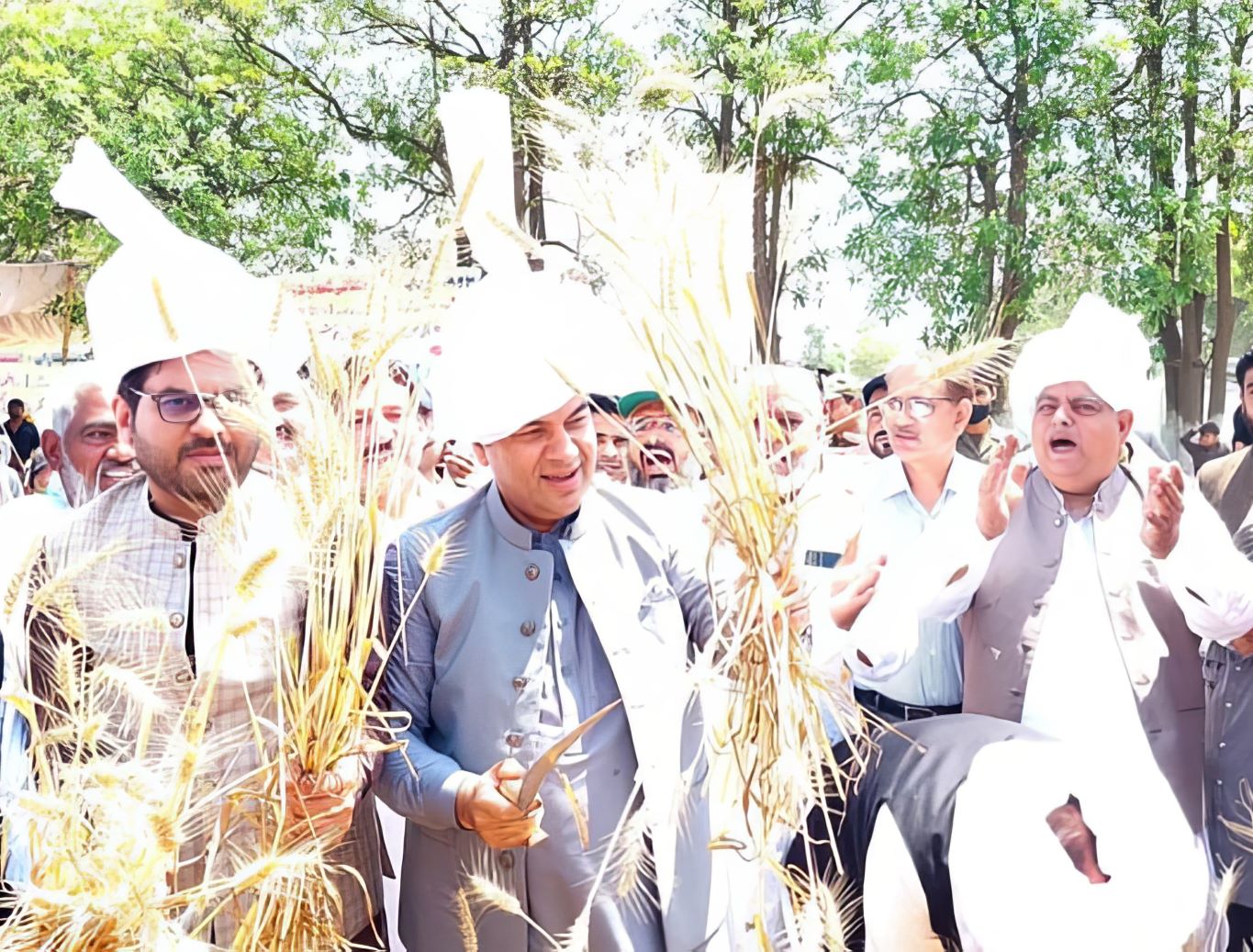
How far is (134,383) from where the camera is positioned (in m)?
1.78

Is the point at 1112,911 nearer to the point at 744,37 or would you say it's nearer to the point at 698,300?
the point at 698,300

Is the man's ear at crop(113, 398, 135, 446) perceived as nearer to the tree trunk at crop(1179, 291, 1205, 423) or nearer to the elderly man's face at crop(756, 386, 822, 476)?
the elderly man's face at crop(756, 386, 822, 476)

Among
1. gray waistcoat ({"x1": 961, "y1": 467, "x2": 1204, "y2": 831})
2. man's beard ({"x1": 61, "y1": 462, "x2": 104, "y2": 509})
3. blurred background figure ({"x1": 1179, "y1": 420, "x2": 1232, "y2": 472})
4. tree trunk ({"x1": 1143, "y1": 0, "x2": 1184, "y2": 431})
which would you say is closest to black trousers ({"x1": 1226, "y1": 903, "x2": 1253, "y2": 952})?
gray waistcoat ({"x1": 961, "y1": 467, "x2": 1204, "y2": 831})

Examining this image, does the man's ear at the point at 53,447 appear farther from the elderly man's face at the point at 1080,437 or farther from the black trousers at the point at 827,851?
the elderly man's face at the point at 1080,437

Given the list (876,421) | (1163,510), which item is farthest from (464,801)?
(876,421)

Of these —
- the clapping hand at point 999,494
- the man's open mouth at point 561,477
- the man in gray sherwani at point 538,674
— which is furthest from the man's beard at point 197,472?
the clapping hand at point 999,494

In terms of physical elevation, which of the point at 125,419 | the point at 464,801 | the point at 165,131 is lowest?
the point at 464,801

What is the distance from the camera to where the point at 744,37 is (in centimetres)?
573

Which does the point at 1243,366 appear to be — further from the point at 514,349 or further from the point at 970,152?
the point at 970,152

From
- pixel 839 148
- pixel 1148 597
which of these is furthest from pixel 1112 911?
pixel 839 148

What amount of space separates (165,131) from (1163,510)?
7430 mm

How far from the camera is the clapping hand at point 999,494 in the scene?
2.19 meters

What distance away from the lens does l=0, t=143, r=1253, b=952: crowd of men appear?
157 centimetres

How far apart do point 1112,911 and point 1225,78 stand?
5.51 m
